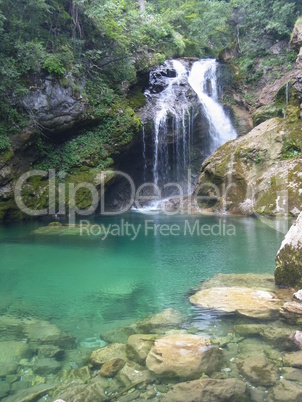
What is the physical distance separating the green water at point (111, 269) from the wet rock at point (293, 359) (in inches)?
60.2

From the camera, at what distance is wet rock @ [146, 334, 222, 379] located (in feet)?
11.1

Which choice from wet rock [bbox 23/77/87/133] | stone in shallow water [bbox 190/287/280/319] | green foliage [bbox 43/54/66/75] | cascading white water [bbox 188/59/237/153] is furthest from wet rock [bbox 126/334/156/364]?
cascading white water [bbox 188/59/237/153]

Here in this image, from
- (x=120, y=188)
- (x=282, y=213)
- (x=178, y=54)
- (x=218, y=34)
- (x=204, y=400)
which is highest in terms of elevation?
(x=218, y=34)

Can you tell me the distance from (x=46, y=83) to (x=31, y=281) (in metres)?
9.09

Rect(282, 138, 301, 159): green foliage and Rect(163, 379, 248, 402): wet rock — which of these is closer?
Rect(163, 379, 248, 402): wet rock

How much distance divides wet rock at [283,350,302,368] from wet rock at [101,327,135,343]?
1.74 m

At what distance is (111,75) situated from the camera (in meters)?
16.1

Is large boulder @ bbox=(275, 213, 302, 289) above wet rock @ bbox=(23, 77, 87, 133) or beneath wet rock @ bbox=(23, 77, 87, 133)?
beneath

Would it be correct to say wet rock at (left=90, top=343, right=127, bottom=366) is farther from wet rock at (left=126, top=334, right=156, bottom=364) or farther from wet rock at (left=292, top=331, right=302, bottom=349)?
wet rock at (left=292, top=331, right=302, bottom=349)

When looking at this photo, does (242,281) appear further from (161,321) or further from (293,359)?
(293,359)

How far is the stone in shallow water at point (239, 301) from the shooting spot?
4582 mm

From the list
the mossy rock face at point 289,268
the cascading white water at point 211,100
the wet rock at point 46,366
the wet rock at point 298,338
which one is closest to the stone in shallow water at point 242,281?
the mossy rock face at point 289,268

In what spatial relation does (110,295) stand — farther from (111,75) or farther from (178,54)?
(178,54)

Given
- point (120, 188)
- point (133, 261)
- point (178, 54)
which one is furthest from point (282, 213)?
point (178, 54)
